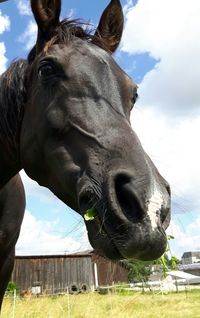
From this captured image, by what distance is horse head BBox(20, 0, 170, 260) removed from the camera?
2223mm

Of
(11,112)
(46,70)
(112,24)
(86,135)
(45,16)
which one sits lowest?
(86,135)

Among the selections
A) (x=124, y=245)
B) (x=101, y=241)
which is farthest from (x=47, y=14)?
(x=124, y=245)

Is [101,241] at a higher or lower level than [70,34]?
lower

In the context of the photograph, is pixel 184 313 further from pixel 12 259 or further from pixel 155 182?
pixel 155 182

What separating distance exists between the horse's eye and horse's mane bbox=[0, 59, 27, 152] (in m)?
0.39

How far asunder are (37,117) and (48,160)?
1.27ft

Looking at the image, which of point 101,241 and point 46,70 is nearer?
point 101,241

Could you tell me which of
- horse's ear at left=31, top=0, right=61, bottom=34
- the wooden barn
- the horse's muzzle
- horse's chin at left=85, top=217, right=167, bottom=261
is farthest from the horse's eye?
the wooden barn

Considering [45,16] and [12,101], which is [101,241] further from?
[45,16]

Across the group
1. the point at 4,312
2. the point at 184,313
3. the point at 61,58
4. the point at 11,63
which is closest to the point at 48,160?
the point at 61,58

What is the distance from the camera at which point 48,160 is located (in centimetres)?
307

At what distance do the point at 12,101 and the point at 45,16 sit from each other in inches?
32.1

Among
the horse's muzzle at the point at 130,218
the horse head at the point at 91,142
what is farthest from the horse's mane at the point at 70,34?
the horse's muzzle at the point at 130,218

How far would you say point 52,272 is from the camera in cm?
3369
